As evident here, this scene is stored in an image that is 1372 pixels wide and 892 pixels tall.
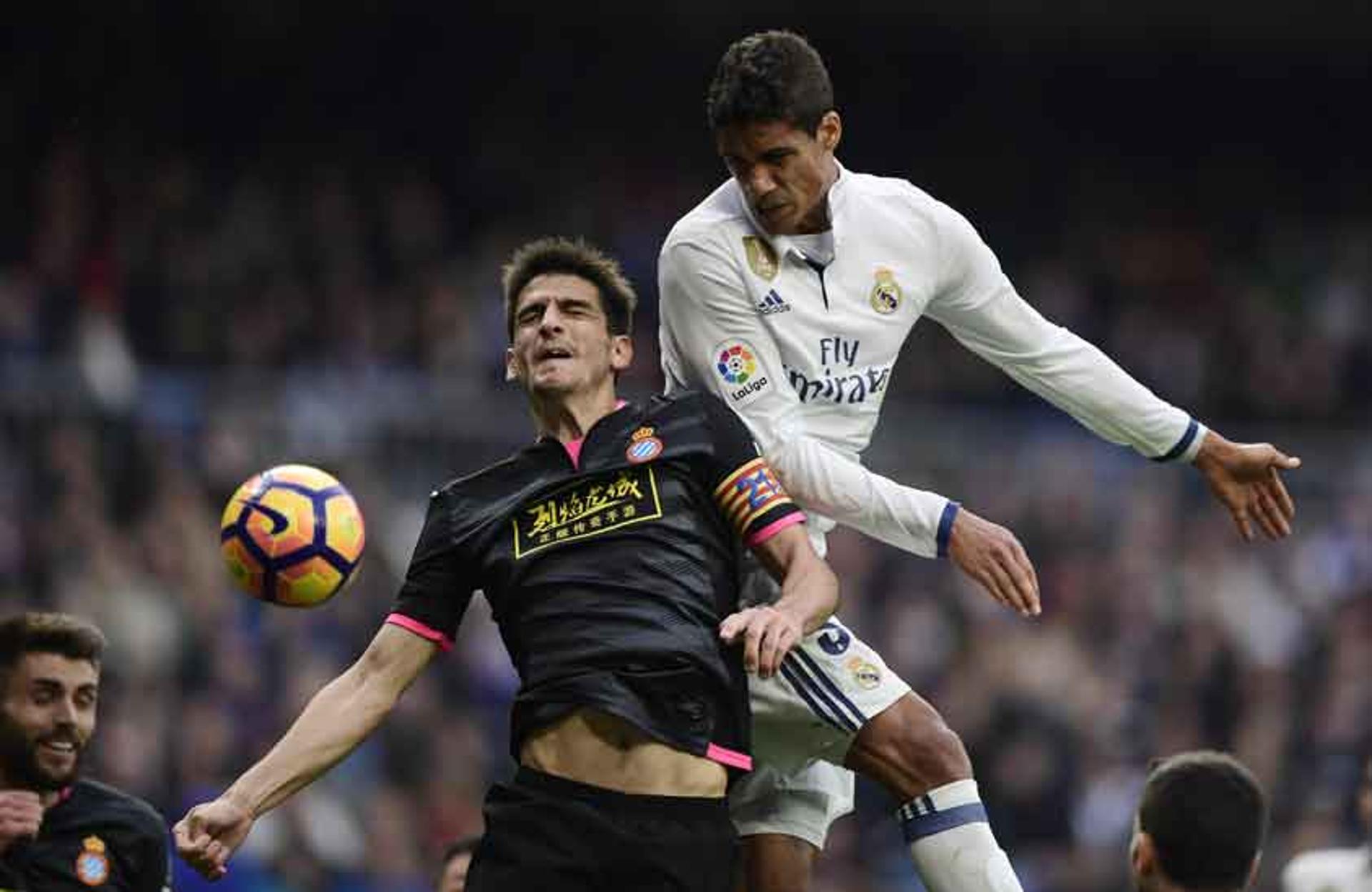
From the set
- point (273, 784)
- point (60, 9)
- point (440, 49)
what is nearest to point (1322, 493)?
point (440, 49)

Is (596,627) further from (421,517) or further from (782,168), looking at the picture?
(421,517)

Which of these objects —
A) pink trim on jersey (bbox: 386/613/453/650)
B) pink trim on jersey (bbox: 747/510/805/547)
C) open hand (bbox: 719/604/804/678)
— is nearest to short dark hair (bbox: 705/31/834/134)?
pink trim on jersey (bbox: 747/510/805/547)

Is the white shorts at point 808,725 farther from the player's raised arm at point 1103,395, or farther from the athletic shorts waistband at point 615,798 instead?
the player's raised arm at point 1103,395

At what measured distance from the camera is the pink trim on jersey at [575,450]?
5.44 metres

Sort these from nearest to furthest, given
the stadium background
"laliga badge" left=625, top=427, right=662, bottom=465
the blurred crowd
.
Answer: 1. "laliga badge" left=625, top=427, right=662, bottom=465
2. the blurred crowd
3. the stadium background

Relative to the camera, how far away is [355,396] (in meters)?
13.0

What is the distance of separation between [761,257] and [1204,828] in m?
1.70

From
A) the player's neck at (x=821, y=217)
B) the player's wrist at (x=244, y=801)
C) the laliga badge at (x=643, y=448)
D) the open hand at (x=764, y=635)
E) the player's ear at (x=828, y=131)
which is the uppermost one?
the player's ear at (x=828, y=131)

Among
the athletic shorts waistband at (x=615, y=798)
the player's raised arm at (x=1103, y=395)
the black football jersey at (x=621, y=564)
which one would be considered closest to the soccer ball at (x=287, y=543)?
the black football jersey at (x=621, y=564)

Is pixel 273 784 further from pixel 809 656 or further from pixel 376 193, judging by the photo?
pixel 376 193

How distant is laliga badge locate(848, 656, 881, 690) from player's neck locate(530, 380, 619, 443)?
832mm

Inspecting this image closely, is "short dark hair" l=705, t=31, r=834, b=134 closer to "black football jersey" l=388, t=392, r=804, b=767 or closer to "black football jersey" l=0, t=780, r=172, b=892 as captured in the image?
"black football jersey" l=388, t=392, r=804, b=767

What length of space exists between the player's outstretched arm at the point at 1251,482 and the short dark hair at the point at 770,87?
1.40 metres

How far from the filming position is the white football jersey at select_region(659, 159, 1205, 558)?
5523mm
